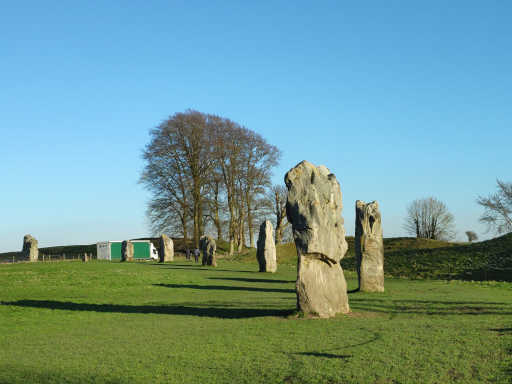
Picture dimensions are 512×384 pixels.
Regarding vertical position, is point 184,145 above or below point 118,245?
above

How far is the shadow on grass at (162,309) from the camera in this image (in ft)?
44.2

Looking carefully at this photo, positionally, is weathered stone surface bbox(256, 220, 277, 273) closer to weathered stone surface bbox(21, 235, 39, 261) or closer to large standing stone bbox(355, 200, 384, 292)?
large standing stone bbox(355, 200, 384, 292)

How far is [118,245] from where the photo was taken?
55.5m

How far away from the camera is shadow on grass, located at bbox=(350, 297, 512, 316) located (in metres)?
13.1

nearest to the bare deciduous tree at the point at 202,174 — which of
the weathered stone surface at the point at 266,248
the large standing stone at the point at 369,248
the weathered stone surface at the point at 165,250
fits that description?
the weathered stone surface at the point at 165,250

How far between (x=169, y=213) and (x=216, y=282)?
83.3ft

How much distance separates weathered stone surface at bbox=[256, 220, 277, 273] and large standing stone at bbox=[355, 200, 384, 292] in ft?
40.0

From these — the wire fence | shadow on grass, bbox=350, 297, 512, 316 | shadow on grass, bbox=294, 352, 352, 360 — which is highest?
shadow on grass, bbox=294, 352, 352, 360

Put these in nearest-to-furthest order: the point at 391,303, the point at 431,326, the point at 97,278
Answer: the point at 431,326, the point at 391,303, the point at 97,278

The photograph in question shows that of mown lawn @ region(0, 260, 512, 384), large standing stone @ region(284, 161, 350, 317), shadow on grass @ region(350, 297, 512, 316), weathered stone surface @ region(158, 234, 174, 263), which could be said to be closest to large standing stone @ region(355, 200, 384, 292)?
mown lawn @ region(0, 260, 512, 384)

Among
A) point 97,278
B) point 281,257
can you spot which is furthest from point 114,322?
point 281,257

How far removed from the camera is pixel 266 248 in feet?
104

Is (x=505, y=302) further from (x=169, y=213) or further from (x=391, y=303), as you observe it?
(x=169, y=213)

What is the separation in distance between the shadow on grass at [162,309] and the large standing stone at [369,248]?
6.25m
